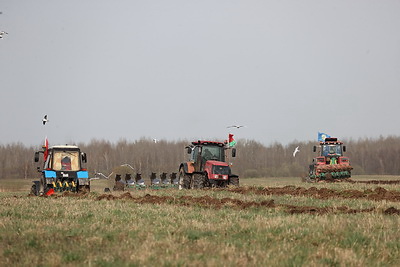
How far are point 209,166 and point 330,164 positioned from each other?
14.9 m

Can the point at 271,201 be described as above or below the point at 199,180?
below

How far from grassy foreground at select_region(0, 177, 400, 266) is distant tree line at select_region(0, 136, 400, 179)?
6552cm

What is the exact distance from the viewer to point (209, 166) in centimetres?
2556

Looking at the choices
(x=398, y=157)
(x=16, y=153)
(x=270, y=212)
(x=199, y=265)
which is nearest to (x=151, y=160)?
(x=16, y=153)

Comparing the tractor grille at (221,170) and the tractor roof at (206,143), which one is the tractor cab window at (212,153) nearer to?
the tractor roof at (206,143)

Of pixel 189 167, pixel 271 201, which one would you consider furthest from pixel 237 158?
pixel 271 201

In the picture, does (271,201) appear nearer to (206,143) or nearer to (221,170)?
(221,170)

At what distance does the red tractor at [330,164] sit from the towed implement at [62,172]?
19.3m

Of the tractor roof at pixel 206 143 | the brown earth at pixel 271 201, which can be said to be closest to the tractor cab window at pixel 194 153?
the tractor roof at pixel 206 143

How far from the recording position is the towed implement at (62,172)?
74.4 ft

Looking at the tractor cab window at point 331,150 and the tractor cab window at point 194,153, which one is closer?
the tractor cab window at point 194,153

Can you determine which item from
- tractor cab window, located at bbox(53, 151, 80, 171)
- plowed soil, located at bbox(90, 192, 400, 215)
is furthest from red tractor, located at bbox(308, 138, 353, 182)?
plowed soil, located at bbox(90, 192, 400, 215)

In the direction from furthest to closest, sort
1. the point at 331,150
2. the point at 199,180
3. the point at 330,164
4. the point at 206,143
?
the point at 331,150, the point at 330,164, the point at 206,143, the point at 199,180

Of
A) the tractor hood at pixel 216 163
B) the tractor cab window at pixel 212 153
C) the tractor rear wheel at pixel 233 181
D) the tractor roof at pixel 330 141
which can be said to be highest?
the tractor roof at pixel 330 141
